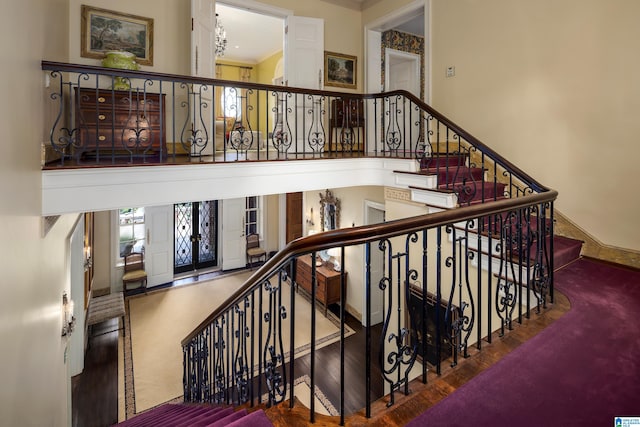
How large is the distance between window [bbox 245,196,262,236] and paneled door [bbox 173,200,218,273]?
0.91 m

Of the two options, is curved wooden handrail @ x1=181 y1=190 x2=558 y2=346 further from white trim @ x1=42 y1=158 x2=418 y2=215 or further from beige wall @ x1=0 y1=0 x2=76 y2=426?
white trim @ x1=42 y1=158 x2=418 y2=215

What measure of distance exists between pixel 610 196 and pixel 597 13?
1.95m

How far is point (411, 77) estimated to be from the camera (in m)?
7.69

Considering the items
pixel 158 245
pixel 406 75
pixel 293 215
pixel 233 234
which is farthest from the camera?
pixel 293 215

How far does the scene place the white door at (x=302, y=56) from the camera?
20.0 feet

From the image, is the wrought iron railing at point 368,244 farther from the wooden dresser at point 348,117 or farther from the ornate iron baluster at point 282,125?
the wooden dresser at point 348,117

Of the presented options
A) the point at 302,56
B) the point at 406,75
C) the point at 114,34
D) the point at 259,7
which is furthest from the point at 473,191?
the point at 114,34

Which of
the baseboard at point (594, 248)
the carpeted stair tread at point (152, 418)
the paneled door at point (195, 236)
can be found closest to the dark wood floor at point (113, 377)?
the carpeted stair tread at point (152, 418)

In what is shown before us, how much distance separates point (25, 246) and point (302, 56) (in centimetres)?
526

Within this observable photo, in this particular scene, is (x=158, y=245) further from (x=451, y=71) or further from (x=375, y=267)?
(x=451, y=71)

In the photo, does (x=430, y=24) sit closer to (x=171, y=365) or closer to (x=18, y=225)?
(x=18, y=225)

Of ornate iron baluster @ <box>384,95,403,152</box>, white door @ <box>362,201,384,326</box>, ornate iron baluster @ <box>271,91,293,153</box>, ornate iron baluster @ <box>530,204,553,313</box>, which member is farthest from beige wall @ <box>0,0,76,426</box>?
white door @ <box>362,201,384,326</box>

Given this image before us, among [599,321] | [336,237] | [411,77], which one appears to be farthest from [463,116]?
[336,237]

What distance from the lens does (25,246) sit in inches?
85.4
